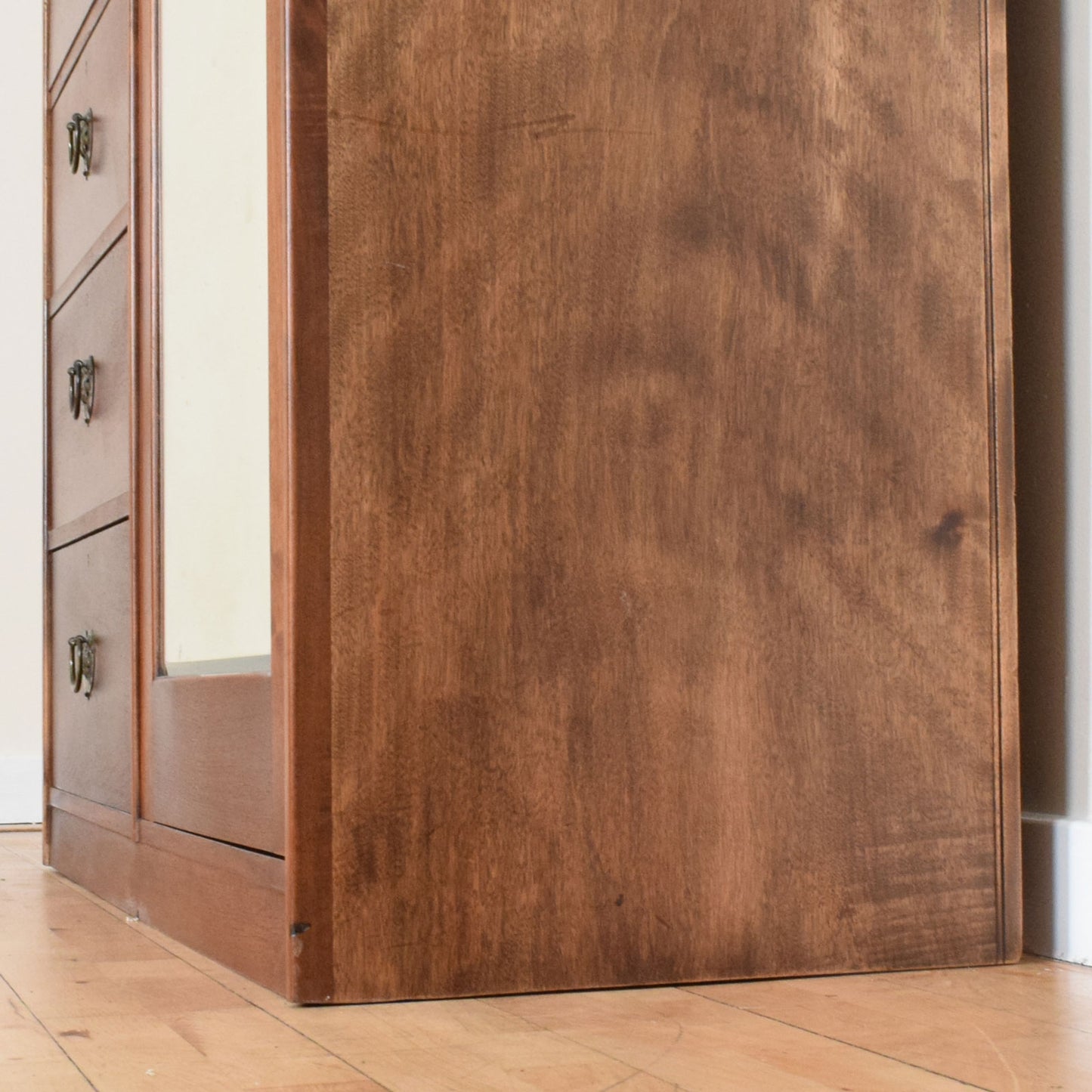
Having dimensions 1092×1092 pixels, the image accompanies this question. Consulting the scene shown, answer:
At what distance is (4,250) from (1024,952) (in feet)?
6.85

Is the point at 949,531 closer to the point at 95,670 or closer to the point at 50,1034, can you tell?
the point at 50,1034

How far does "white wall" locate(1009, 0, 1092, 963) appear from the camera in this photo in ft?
3.67

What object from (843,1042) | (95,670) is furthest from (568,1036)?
(95,670)

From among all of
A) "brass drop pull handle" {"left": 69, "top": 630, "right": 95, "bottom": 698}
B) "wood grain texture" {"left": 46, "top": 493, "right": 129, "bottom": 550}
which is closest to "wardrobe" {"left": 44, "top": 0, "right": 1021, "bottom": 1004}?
"wood grain texture" {"left": 46, "top": 493, "right": 129, "bottom": 550}

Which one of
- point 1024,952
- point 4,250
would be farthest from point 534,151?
point 4,250

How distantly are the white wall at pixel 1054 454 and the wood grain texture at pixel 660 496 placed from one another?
0.07 metres

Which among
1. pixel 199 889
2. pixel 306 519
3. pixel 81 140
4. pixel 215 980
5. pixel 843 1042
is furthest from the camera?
pixel 81 140

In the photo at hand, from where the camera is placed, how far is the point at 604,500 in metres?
1.00

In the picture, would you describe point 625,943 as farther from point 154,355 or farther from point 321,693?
point 154,355

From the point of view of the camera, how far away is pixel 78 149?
163cm

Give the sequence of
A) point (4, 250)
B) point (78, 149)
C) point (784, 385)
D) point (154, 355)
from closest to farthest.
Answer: point (784, 385), point (154, 355), point (78, 149), point (4, 250)

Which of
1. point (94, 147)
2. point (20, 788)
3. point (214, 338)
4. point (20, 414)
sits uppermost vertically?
point (94, 147)

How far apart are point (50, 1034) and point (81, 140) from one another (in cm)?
107

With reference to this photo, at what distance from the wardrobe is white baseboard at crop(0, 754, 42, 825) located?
1367mm
